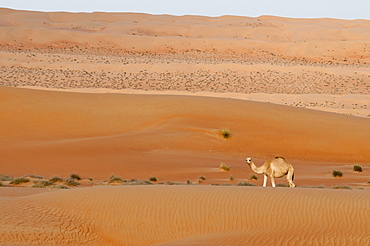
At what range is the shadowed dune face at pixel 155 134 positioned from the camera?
69.2ft

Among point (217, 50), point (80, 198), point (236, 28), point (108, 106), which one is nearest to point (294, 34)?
point (236, 28)

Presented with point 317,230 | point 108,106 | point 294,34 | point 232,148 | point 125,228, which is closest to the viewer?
point 317,230

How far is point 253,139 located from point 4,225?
18.0 metres

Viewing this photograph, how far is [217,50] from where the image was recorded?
9725cm

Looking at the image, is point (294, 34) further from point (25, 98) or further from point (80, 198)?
point (80, 198)

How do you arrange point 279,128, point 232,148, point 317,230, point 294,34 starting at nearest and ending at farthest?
point 317,230 < point 232,148 < point 279,128 < point 294,34

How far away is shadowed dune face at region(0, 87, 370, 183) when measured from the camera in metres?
21.1

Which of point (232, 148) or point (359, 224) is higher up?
point (359, 224)

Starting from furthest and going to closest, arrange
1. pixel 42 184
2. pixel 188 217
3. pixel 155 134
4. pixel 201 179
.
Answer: pixel 155 134
pixel 201 179
pixel 42 184
pixel 188 217

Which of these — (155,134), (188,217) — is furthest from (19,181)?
(155,134)

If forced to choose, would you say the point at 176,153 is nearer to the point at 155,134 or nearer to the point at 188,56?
the point at 155,134

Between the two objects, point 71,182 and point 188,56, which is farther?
point 188,56

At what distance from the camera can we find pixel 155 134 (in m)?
25.5

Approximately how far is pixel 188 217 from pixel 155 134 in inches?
629
